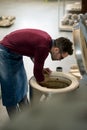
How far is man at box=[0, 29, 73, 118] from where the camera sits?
2480 mm

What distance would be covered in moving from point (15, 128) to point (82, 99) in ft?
0.37

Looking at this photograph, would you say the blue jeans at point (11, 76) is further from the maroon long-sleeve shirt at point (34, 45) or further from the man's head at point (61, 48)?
the man's head at point (61, 48)

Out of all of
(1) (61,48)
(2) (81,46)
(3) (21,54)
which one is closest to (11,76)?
(3) (21,54)

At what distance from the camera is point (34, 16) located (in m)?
7.43

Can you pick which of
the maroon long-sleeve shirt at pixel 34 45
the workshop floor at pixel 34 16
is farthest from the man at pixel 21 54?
the workshop floor at pixel 34 16

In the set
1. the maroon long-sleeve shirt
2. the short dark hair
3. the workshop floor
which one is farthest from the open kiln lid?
the workshop floor

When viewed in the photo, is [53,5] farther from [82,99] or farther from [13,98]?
[82,99]

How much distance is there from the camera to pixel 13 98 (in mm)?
2754

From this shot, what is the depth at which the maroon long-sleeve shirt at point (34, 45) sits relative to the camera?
2449 millimetres

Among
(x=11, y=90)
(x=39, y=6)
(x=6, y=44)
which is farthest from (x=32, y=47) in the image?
(x=39, y=6)

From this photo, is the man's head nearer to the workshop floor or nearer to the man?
the man

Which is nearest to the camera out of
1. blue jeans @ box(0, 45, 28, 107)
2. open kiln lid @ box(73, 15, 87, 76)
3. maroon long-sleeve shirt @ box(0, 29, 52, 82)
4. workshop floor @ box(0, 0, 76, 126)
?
open kiln lid @ box(73, 15, 87, 76)

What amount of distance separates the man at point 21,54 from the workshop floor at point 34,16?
176cm

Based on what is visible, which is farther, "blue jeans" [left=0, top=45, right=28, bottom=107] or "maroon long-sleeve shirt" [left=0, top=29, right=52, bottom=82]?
"blue jeans" [left=0, top=45, right=28, bottom=107]
